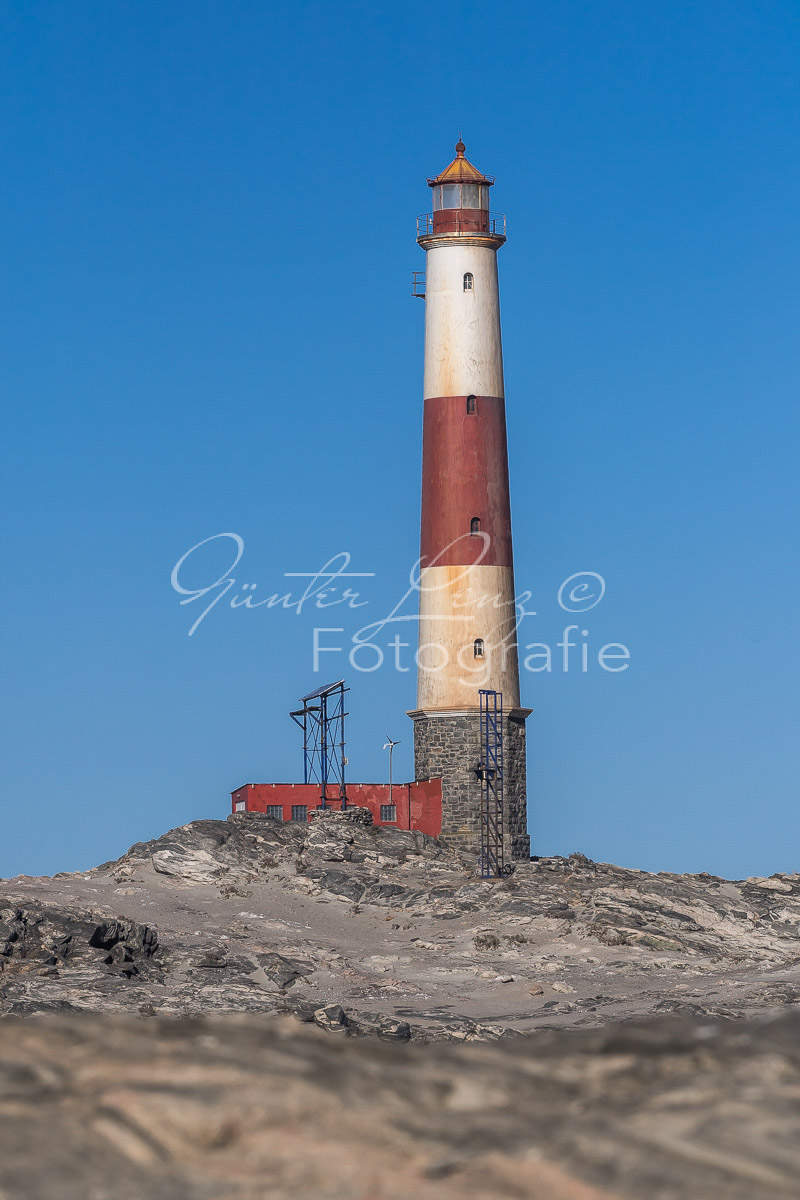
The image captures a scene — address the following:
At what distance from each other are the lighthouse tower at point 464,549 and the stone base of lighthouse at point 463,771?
29 mm

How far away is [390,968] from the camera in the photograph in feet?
106

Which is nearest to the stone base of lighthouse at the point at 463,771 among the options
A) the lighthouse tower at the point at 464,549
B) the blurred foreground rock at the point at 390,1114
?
the lighthouse tower at the point at 464,549

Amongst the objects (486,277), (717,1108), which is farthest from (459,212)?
(717,1108)

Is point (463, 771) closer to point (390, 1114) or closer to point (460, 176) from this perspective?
point (460, 176)

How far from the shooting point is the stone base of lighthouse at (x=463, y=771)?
4553 centimetres

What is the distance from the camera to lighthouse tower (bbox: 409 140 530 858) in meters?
45.7

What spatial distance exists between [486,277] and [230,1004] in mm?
26499

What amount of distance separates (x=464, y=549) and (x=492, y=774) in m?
6.45

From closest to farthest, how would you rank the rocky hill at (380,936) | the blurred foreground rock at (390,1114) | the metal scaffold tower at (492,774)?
the blurred foreground rock at (390,1114) → the rocky hill at (380,936) → the metal scaffold tower at (492,774)

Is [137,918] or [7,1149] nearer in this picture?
[7,1149]

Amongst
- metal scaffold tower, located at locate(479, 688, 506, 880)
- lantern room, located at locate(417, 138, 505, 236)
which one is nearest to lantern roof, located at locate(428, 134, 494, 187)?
lantern room, located at locate(417, 138, 505, 236)

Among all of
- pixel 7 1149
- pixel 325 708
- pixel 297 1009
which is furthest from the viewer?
pixel 325 708

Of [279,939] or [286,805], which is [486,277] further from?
[279,939]

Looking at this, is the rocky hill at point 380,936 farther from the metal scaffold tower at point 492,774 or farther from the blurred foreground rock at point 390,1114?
the blurred foreground rock at point 390,1114
